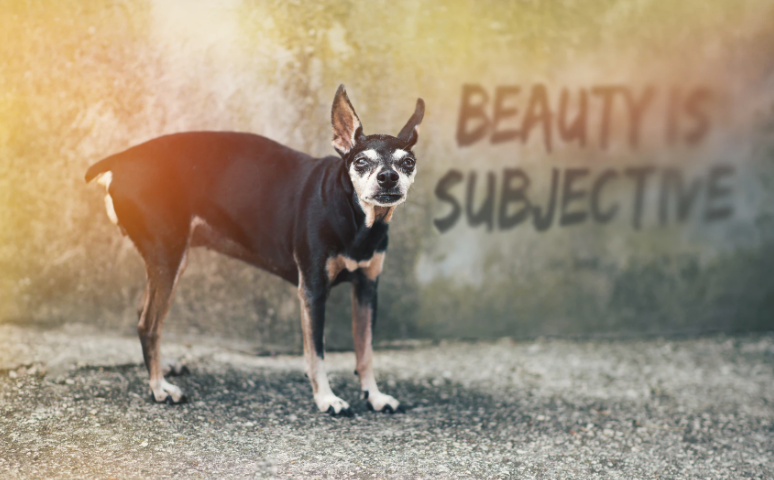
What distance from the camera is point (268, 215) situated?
3865mm

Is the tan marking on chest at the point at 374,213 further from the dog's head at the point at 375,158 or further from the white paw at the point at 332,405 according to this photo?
the white paw at the point at 332,405

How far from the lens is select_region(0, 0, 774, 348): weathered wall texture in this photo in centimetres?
457

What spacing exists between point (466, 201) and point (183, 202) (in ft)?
7.01

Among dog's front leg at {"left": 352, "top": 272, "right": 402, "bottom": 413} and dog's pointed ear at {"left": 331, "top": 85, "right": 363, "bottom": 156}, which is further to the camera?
dog's front leg at {"left": 352, "top": 272, "right": 402, "bottom": 413}

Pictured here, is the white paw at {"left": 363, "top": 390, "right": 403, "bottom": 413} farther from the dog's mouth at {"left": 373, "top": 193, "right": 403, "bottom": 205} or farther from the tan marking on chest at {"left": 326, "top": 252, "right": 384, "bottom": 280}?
the dog's mouth at {"left": 373, "top": 193, "right": 403, "bottom": 205}

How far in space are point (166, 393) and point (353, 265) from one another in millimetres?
1257

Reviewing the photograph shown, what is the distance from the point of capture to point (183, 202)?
12.6 ft

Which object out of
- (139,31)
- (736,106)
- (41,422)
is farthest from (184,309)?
(736,106)

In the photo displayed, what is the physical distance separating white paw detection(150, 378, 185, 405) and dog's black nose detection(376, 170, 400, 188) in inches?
65.2

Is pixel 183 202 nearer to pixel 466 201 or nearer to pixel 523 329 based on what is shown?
pixel 466 201

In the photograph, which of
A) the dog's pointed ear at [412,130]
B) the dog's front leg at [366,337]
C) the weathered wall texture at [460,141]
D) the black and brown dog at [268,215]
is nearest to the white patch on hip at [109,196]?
the black and brown dog at [268,215]

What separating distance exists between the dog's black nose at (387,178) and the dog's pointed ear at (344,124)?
0.35 meters

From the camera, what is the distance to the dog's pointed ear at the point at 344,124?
3.58 meters

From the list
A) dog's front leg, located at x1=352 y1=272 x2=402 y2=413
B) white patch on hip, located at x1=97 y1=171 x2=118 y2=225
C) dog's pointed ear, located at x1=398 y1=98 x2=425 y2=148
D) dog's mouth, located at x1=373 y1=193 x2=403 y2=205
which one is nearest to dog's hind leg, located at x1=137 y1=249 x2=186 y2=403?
white patch on hip, located at x1=97 y1=171 x2=118 y2=225
